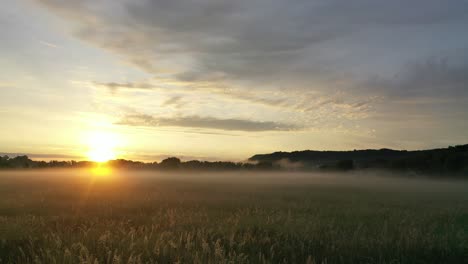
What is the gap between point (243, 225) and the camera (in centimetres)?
803

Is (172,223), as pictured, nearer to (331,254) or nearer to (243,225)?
(243,225)

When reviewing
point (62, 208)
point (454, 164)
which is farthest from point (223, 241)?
point (454, 164)

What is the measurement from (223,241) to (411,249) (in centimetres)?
332

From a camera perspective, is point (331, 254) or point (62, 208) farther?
point (62, 208)

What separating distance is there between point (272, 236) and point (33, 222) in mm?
5471

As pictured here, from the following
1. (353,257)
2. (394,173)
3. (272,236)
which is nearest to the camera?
(353,257)

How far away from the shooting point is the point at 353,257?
5.67 m

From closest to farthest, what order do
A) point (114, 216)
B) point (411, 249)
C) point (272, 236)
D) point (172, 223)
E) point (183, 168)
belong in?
1. point (411, 249)
2. point (272, 236)
3. point (172, 223)
4. point (114, 216)
5. point (183, 168)

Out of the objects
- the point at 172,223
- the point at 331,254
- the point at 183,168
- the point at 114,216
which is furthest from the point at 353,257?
the point at 183,168

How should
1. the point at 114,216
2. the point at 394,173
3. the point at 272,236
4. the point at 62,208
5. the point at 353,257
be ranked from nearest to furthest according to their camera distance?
the point at 353,257 → the point at 272,236 → the point at 114,216 → the point at 62,208 → the point at 394,173

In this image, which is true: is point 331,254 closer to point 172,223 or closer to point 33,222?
point 172,223

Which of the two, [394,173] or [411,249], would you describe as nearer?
[411,249]

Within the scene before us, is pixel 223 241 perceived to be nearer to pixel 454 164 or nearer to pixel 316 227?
pixel 316 227

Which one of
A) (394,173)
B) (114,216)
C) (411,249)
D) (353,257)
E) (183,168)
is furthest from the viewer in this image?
(183,168)
